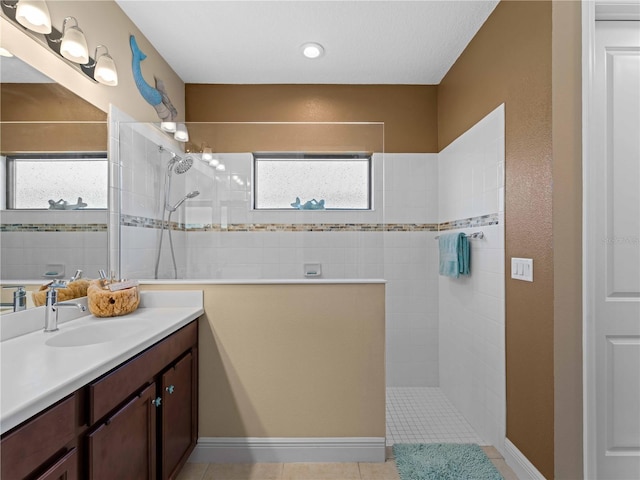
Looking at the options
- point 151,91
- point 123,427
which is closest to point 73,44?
point 151,91

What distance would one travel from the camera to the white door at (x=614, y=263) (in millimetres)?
1672

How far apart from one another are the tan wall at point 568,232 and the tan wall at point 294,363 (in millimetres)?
863

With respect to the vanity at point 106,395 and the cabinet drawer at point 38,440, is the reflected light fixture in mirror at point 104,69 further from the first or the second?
the cabinet drawer at point 38,440

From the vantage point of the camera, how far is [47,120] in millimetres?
1570

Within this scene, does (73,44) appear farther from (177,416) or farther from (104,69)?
(177,416)

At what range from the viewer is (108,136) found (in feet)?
6.66

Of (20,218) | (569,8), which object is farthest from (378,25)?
(20,218)

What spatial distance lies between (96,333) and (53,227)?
1.73 ft

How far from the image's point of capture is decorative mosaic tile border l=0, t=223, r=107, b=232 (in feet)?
4.60

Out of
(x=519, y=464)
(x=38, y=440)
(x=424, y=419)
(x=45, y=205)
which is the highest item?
(x=45, y=205)

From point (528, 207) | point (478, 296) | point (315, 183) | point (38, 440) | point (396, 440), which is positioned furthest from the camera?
point (478, 296)

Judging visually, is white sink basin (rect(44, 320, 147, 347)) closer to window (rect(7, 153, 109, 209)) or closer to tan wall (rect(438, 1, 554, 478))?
window (rect(7, 153, 109, 209))

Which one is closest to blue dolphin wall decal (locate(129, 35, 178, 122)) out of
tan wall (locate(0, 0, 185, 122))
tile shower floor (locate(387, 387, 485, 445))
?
tan wall (locate(0, 0, 185, 122))

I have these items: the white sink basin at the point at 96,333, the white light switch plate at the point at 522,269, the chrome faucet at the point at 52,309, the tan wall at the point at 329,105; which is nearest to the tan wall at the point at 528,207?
the white light switch plate at the point at 522,269
